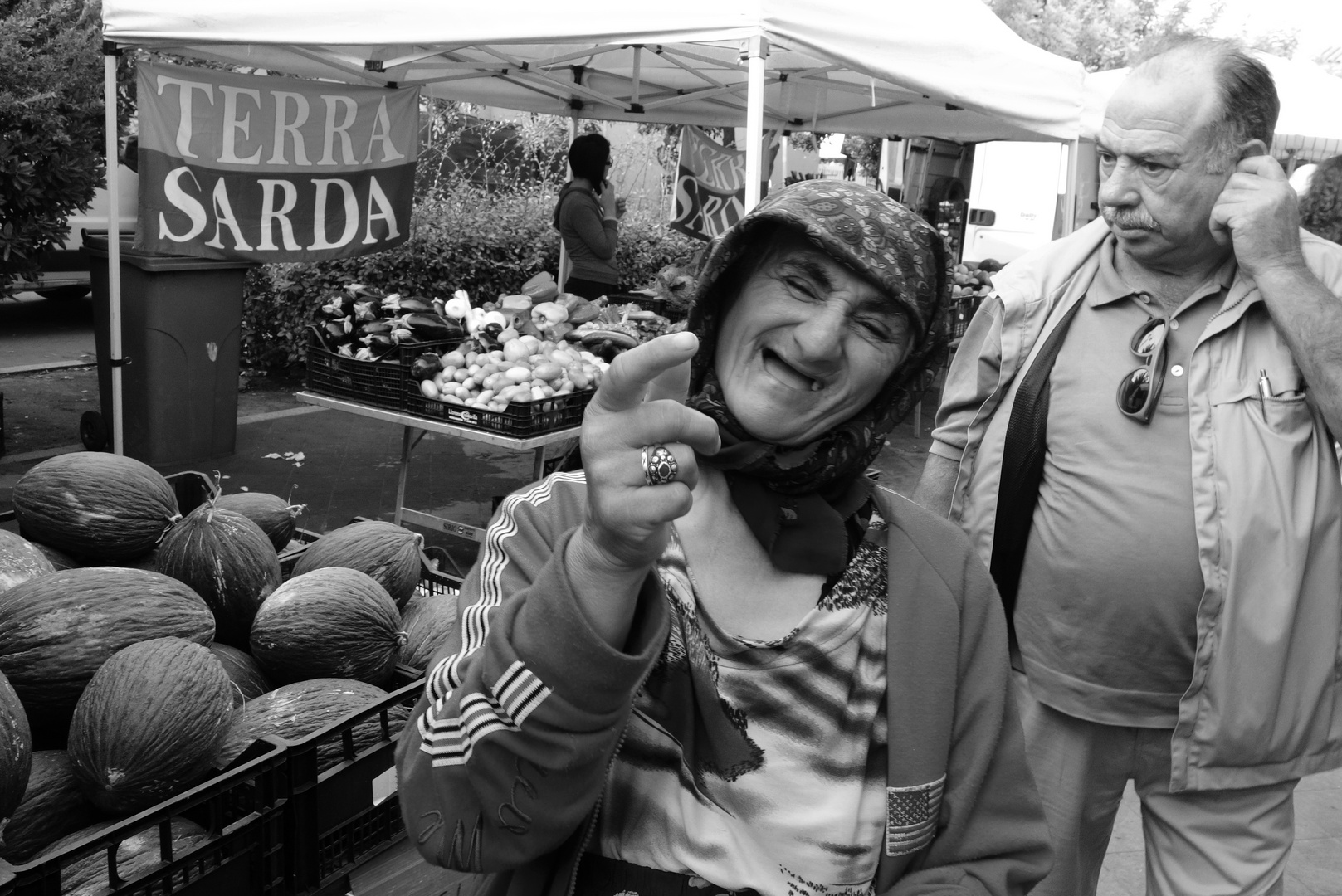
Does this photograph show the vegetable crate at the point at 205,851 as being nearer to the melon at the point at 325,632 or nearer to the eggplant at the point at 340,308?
the melon at the point at 325,632

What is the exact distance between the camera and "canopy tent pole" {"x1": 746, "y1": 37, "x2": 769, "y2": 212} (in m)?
4.40

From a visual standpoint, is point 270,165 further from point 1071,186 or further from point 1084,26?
point 1084,26

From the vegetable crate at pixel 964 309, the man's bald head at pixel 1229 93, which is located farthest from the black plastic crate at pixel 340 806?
the vegetable crate at pixel 964 309

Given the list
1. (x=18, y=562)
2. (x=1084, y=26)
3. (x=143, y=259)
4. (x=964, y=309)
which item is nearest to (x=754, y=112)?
(x=18, y=562)

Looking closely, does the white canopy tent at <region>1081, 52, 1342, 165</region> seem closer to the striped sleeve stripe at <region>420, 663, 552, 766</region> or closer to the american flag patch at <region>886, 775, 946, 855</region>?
the american flag patch at <region>886, 775, 946, 855</region>

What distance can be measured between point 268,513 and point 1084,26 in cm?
4037

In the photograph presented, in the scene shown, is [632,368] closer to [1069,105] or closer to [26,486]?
[26,486]

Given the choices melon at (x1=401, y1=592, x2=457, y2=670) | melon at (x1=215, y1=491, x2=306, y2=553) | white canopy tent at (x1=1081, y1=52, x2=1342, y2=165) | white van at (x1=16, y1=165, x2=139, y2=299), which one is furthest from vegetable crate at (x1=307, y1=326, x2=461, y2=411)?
white van at (x1=16, y1=165, x2=139, y2=299)

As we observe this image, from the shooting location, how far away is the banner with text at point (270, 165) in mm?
5211

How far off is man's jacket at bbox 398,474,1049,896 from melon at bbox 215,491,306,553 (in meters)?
1.87

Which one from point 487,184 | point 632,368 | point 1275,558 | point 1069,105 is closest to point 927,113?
point 1069,105

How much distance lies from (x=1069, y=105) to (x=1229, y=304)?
3.62 meters

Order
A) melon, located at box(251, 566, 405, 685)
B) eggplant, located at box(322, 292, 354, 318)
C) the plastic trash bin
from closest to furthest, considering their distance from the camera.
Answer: melon, located at box(251, 566, 405, 685) < eggplant, located at box(322, 292, 354, 318) < the plastic trash bin

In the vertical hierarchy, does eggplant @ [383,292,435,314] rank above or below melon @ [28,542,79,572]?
above
